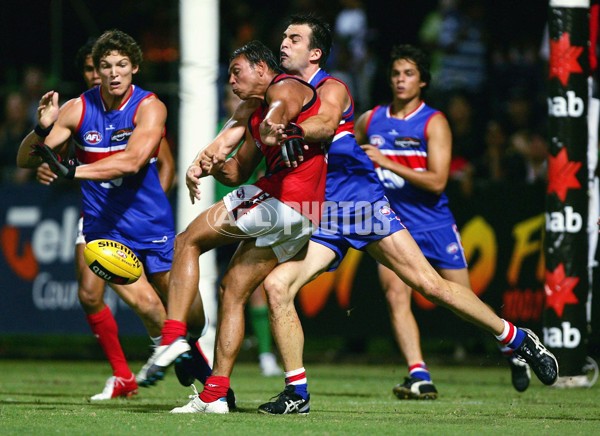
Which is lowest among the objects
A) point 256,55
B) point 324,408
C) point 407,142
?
point 324,408

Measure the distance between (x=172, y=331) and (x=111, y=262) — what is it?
2.69 feet

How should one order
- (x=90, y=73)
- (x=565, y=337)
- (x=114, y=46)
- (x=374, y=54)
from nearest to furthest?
(x=114, y=46) < (x=90, y=73) < (x=565, y=337) < (x=374, y=54)

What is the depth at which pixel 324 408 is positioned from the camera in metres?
7.92

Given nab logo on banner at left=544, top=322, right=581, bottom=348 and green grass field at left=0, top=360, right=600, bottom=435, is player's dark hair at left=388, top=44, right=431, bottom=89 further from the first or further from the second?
green grass field at left=0, top=360, right=600, bottom=435

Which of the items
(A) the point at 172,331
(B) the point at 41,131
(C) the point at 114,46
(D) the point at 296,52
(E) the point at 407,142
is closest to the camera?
(A) the point at 172,331

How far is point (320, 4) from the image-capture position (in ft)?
A: 53.7

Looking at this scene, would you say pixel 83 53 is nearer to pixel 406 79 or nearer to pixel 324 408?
pixel 406 79

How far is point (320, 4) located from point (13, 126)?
15.3 feet

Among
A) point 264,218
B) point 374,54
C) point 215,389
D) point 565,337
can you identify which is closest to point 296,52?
point 264,218

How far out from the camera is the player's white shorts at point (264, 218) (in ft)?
23.1

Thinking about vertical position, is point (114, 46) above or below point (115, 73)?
above

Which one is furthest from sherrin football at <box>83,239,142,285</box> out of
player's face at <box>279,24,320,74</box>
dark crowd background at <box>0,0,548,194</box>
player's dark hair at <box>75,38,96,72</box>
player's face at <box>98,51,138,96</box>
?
dark crowd background at <box>0,0,548,194</box>

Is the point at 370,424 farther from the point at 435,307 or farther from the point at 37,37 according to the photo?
the point at 37,37

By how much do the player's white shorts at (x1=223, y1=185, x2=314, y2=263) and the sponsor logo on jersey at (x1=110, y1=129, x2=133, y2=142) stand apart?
1.43 m
